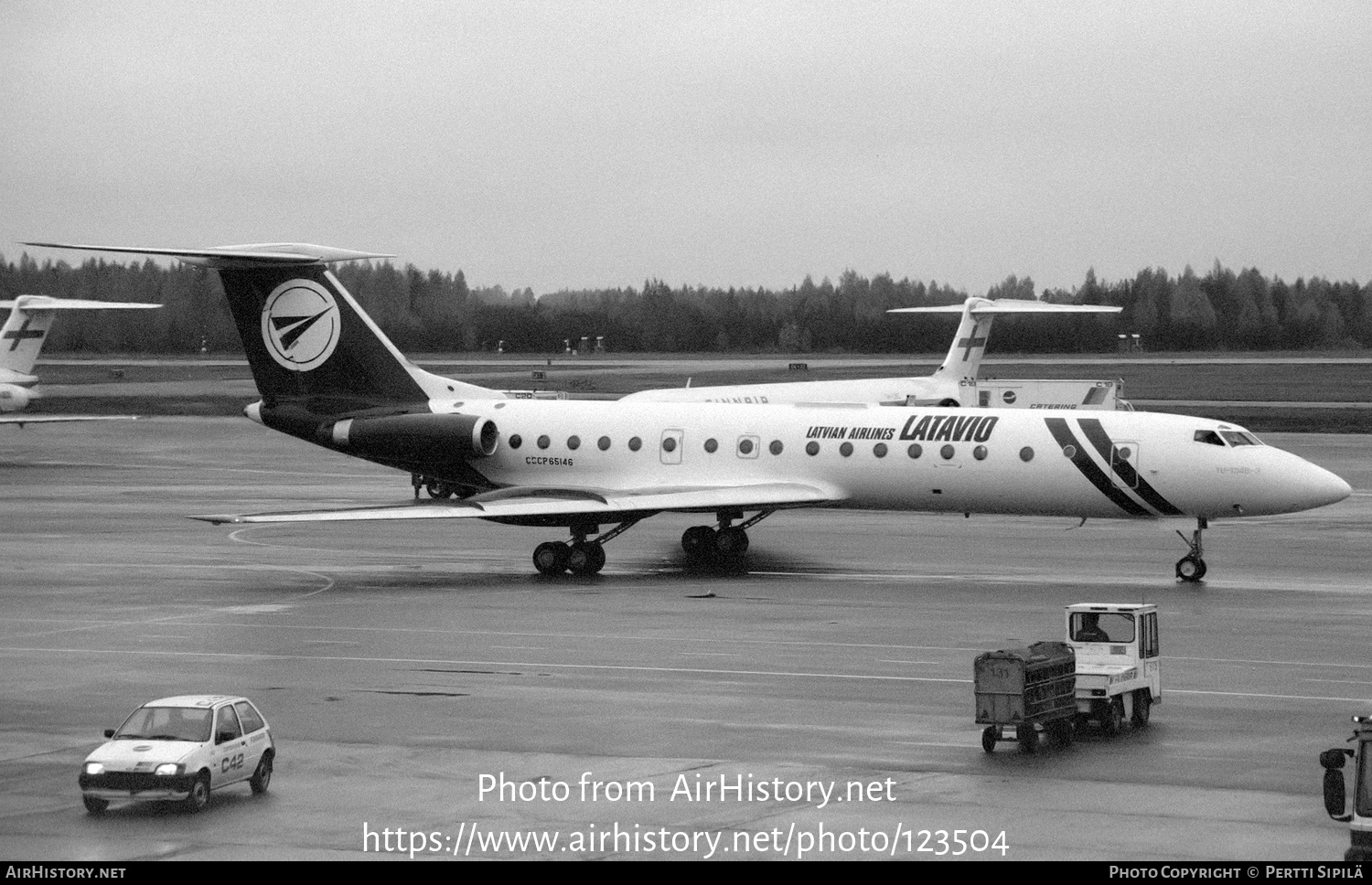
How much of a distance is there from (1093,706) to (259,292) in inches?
888

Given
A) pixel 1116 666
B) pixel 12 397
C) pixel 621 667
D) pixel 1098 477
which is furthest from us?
pixel 12 397

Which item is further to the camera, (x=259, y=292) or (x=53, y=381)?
(x=53, y=381)

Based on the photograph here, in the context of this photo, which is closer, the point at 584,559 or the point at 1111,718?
the point at 1111,718

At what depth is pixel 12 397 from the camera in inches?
2304

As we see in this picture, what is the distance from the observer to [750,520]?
36.2 metres

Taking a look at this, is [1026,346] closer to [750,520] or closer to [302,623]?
[750,520]

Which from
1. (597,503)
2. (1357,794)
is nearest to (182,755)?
(1357,794)

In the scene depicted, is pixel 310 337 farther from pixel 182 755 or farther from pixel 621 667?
pixel 182 755

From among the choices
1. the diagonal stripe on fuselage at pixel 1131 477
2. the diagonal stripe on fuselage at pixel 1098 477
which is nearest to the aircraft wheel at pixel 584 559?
the diagonal stripe on fuselage at pixel 1098 477

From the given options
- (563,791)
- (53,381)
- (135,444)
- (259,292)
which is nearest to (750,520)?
(259,292)

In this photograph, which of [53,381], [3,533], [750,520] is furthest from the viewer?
[53,381]

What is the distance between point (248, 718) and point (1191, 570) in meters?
20.2

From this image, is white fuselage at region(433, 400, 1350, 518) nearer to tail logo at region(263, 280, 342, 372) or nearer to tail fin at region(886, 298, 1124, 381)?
tail logo at region(263, 280, 342, 372)

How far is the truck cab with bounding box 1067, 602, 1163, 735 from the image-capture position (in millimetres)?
18891
